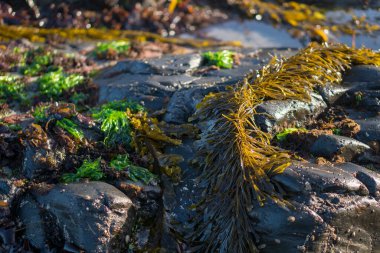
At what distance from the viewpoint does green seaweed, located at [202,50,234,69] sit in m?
6.31

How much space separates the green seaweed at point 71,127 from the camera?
473cm

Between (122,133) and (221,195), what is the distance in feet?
4.31

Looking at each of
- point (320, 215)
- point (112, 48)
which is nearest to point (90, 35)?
point (112, 48)

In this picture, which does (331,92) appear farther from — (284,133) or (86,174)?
(86,174)

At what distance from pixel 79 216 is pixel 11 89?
2.94 metres

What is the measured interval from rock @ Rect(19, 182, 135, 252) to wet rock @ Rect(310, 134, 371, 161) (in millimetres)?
1701

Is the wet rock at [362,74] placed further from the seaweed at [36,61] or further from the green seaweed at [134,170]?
the seaweed at [36,61]

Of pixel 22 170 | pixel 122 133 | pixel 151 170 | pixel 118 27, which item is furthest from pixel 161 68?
pixel 118 27

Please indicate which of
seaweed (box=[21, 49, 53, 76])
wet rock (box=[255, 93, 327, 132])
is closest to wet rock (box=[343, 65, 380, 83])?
wet rock (box=[255, 93, 327, 132])

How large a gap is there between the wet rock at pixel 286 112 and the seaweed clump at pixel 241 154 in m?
0.07

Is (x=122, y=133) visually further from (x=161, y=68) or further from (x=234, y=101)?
(x=161, y=68)

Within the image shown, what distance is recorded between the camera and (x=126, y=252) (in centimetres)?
400

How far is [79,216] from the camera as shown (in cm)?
394

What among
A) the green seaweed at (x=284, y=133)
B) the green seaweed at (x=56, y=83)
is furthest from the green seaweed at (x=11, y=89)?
the green seaweed at (x=284, y=133)
